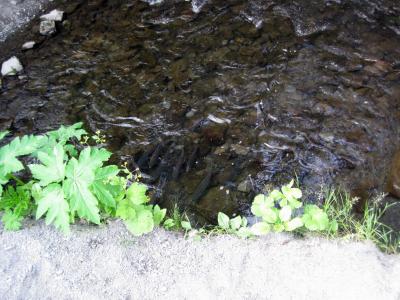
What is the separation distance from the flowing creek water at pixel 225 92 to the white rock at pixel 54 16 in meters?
0.11

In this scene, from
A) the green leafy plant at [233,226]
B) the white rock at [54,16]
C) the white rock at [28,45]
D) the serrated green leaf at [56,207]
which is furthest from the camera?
the white rock at [54,16]

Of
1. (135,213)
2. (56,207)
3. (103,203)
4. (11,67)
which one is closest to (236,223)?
(135,213)

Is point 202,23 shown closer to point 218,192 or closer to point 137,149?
point 137,149

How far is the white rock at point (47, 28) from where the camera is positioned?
6020 millimetres

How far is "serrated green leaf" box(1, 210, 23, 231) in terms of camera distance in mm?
3285

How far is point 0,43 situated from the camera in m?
5.97

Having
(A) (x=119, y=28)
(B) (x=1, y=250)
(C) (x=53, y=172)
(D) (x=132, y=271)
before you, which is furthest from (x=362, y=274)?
(A) (x=119, y=28)

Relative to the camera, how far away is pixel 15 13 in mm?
6242

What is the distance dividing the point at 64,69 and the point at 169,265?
11.0 ft

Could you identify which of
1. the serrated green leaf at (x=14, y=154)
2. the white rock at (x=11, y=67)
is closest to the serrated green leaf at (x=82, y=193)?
the serrated green leaf at (x=14, y=154)

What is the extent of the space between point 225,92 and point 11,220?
271 centimetres

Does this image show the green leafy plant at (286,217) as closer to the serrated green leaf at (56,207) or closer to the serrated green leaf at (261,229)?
the serrated green leaf at (261,229)

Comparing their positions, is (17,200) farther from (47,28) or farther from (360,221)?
(47,28)

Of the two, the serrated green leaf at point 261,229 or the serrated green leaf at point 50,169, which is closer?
the serrated green leaf at point 50,169
